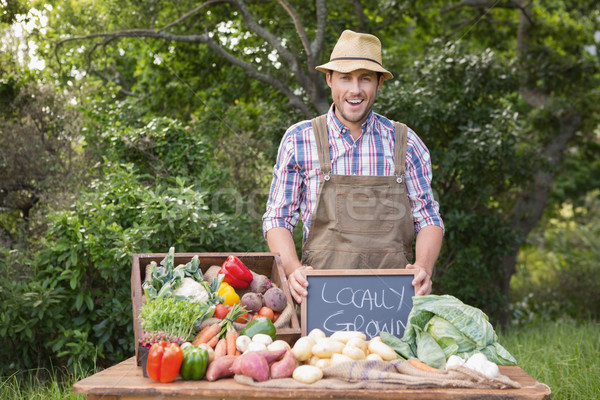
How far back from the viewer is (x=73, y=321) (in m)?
4.98

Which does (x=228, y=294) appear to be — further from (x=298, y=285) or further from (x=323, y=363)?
(x=323, y=363)

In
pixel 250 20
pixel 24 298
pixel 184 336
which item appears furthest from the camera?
pixel 250 20

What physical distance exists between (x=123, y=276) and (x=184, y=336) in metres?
2.59

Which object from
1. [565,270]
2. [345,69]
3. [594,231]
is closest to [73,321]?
[345,69]

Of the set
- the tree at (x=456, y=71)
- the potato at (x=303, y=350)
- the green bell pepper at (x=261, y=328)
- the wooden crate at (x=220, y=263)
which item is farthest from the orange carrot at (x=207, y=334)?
the tree at (x=456, y=71)

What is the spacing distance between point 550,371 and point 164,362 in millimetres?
3680

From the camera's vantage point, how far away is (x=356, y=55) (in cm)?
312

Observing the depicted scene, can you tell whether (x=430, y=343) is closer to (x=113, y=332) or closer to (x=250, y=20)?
(x=113, y=332)

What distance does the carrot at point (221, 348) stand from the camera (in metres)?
2.19

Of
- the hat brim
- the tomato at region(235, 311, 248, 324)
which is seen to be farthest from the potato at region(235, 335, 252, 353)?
the hat brim

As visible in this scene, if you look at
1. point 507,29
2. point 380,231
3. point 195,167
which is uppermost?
point 507,29

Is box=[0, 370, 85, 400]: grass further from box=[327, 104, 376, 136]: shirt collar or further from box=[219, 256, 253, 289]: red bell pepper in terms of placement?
box=[327, 104, 376, 136]: shirt collar

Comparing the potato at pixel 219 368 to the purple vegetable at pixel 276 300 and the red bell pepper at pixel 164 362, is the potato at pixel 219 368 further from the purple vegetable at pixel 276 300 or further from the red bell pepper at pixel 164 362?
the purple vegetable at pixel 276 300

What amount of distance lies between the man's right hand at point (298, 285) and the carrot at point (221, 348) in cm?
50
